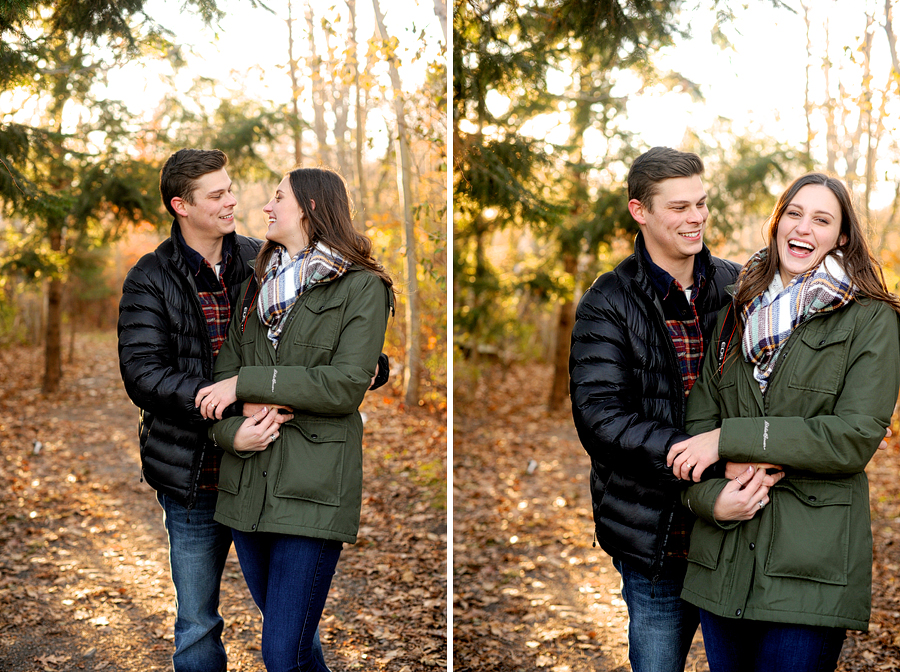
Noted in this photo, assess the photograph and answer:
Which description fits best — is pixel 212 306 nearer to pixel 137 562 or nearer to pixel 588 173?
pixel 137 562

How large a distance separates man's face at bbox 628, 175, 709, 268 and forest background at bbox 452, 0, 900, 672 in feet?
1.56

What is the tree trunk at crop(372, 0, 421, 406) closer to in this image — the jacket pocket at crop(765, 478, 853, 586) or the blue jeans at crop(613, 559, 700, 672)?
the blue jeans at crop(613, 559, 700, 672)

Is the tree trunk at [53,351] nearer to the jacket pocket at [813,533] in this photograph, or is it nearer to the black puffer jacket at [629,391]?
the black puffer jacket at [629,391]

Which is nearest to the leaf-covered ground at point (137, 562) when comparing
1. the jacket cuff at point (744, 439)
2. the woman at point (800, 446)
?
the woman at point (800, 446)

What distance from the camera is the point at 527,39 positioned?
3602 millimetres

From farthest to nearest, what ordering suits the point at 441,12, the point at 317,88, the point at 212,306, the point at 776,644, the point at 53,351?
the point at 53,351
the point at 317,88
the point at 441,12
the point at 212,306
the point at 776,644

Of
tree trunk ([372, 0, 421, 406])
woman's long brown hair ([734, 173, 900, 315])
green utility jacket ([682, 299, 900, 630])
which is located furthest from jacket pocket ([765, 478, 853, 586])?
tree trunk ([372, 0, 421, 406])

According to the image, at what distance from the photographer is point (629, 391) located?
86.1 inches

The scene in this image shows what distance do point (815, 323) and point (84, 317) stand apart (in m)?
9.47

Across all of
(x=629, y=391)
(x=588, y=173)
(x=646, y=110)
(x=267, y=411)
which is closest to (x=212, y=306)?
(x=267, y=411)

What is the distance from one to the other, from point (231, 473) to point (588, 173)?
6.76 meters

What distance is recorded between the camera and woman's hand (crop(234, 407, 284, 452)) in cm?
219

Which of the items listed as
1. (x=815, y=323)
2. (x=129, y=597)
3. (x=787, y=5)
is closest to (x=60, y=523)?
(x=129, y=597)

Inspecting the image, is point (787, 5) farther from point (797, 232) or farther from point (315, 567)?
point (315, 567)
